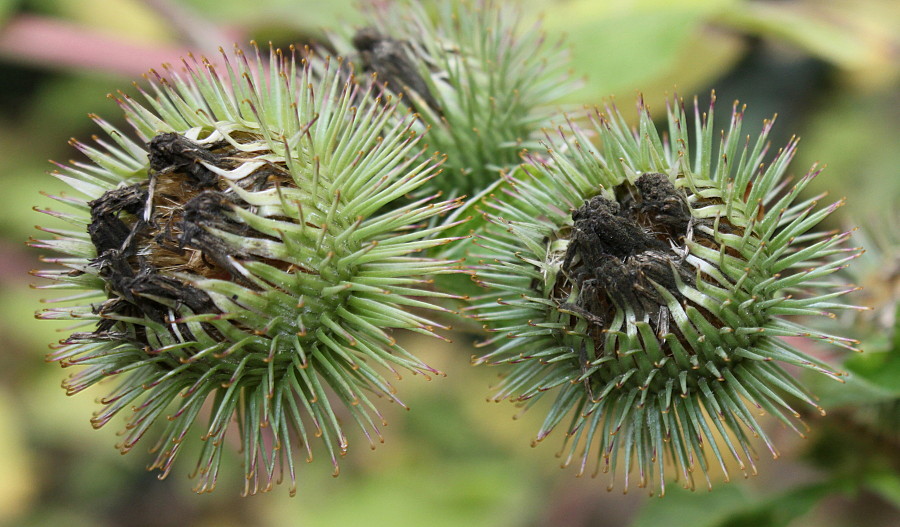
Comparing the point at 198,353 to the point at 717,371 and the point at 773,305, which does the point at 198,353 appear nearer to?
the point at 717,371

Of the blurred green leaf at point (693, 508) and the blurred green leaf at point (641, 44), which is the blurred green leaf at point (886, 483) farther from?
the blurred green leaf at point (641, 44)

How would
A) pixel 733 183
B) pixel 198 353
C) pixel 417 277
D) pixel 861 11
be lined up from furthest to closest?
pixel 861 11 < pixel 417 277 < pixel 733 183 < pixel 198 353

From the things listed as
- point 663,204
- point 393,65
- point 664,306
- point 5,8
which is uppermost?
point 5,8

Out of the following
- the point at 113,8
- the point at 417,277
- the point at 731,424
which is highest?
the point at 113,8

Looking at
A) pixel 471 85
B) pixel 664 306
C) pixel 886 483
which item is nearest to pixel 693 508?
pixel 886 483

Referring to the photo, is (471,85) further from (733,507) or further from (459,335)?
(459,335)

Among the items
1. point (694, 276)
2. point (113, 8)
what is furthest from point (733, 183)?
point (113, 8)
